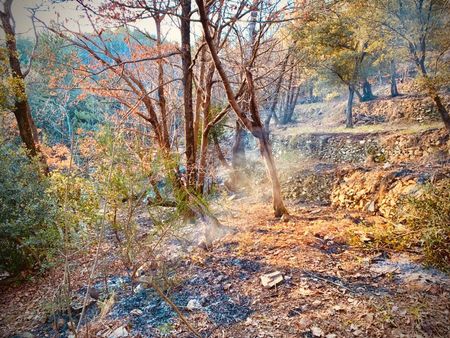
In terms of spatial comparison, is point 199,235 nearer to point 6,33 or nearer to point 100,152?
point 100,152

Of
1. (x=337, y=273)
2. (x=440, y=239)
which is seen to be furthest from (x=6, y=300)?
(x=440, y=239)

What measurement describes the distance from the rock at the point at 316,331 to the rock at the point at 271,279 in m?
0.76

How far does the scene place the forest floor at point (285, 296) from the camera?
234 cm

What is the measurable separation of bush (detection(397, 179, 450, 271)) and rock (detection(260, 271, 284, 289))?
1663 millimetres

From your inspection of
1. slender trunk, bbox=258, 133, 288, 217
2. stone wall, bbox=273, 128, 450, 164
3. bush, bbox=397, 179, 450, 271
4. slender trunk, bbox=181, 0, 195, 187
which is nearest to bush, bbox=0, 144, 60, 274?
slender trunk, bbox=181, 0, 195, 187

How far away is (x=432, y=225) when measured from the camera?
2.91 metres

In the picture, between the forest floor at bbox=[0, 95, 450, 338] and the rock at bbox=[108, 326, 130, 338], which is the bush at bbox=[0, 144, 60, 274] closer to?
the forest floor at bbox=[0, 95, 450, 338]

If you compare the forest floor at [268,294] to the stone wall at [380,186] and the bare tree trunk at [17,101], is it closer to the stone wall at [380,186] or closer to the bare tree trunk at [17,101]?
the stone wall at [380,186]

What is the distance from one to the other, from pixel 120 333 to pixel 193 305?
0.81 meters

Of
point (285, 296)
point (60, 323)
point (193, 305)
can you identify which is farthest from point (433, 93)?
point (60, 323)

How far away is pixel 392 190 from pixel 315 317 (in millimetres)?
3873

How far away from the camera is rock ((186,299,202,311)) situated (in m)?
2.95

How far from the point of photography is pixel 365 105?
15.5m

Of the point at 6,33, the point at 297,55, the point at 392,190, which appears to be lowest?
the point at 392,190
